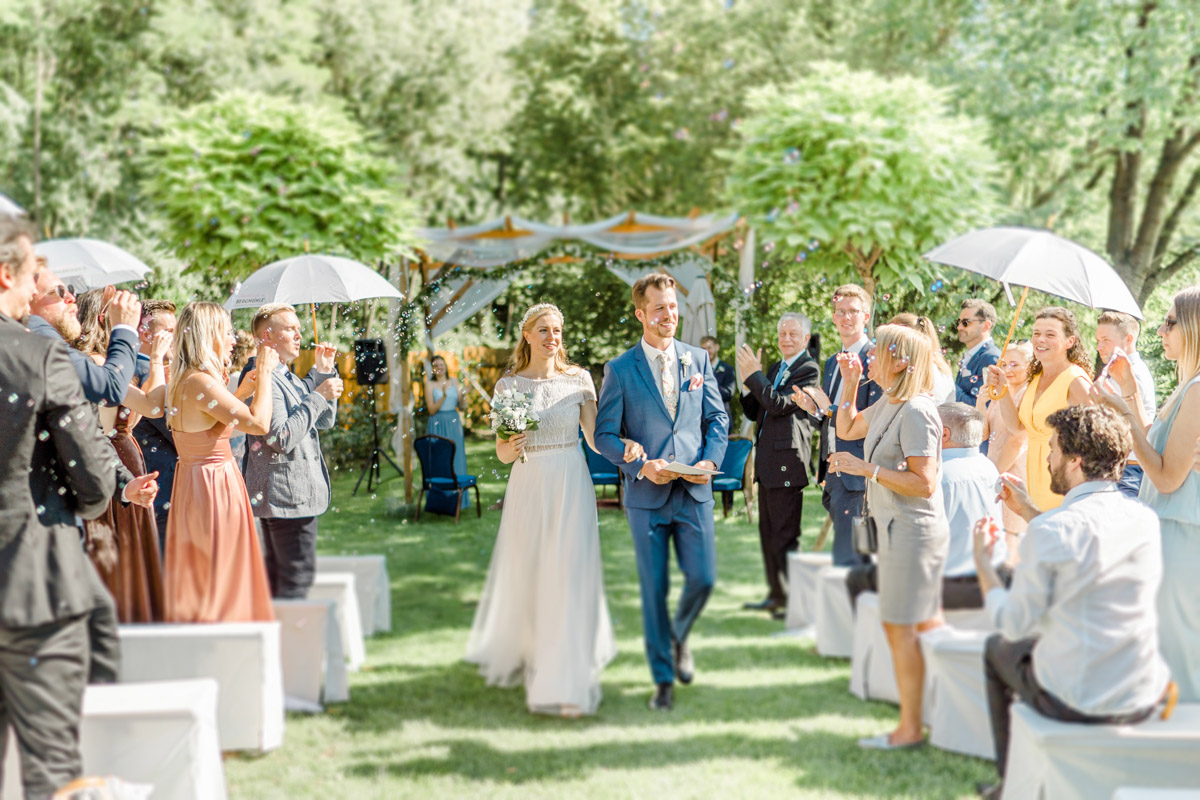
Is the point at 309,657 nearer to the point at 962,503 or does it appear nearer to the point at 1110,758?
the point at 962,503

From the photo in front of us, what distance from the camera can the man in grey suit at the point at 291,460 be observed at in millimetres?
3869

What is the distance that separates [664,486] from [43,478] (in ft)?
7.66

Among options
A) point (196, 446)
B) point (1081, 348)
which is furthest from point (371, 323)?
point (1081, 348)

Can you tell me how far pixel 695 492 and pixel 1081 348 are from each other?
1.85 metres

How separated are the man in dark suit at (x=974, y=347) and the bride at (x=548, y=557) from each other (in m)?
1.70

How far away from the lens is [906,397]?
3309 mm

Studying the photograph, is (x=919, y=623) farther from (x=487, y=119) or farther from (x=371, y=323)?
(x=487, y=119)

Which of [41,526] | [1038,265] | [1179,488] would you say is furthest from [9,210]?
[1179,488]

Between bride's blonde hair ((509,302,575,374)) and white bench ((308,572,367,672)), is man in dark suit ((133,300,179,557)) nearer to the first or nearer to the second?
white bench ((308,572,367,672))

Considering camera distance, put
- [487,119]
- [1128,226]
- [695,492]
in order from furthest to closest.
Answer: [487,119] < [1128,226] < [695,492]

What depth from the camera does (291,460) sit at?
13.1 feet

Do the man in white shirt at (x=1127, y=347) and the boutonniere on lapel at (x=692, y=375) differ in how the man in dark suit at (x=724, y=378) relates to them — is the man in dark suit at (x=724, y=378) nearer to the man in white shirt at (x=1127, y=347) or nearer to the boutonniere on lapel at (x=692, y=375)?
the boutonniere on lapel at (x=692, y=375)

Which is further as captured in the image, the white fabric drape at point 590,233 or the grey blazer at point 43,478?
the white fabric drape at point 590,233

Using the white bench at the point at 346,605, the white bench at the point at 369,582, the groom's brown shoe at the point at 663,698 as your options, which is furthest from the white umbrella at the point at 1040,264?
the white bench at the point at 346,605
